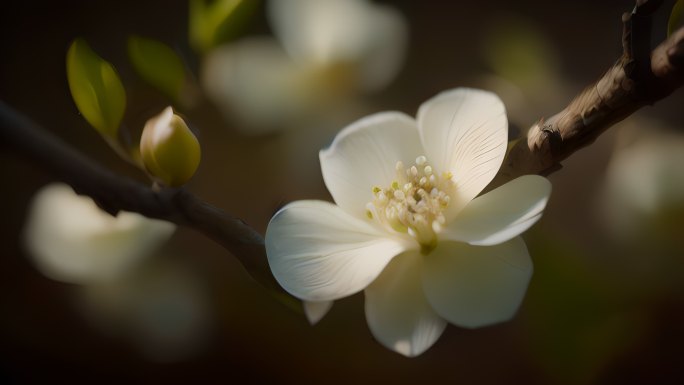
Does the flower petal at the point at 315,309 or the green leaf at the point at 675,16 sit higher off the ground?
the green leaf at the point at 675,16

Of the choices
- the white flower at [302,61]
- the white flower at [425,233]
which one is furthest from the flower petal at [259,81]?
the white flower at [425,233]

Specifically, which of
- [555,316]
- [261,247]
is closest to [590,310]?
[555,316]

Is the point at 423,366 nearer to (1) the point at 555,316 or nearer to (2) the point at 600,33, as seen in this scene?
(1) the point at 555,316

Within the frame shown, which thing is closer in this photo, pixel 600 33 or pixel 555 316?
pixel 555 316

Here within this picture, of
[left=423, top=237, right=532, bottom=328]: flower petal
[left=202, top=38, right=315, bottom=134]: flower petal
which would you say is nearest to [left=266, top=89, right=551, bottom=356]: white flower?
[left=423, top=237, right=532, bottom=328]: flower petal

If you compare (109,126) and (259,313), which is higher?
(109,126)

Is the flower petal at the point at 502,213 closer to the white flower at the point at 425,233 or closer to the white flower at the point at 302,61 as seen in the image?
the white flower at the point at 425,233
